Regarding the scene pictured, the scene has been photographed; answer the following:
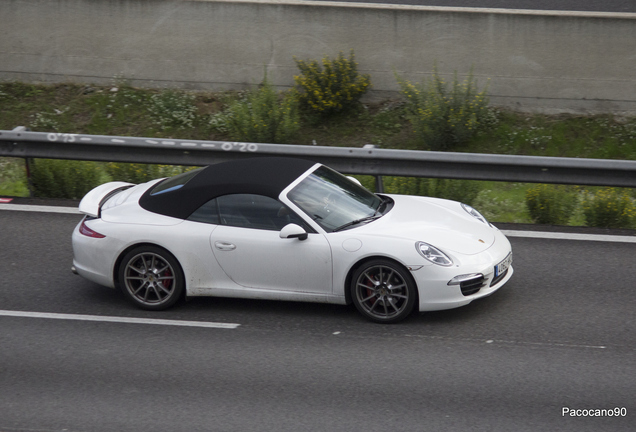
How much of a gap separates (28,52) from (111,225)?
9.84 m

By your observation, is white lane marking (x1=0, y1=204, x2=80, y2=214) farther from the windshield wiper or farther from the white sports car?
the windshield wiper

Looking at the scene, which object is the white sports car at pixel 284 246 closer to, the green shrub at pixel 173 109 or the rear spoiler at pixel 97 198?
the rear spoiler at pixel 97 198

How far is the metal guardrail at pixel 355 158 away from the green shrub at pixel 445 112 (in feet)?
12.7

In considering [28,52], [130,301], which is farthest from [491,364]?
[28,52]

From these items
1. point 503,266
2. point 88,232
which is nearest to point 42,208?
point 88,232

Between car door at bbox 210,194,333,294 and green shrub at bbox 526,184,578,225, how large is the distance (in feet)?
13.8

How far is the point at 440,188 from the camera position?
10.4 metres

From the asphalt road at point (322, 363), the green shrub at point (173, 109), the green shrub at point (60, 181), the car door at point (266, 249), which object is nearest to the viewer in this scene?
the asphalt road at point (322, 363)

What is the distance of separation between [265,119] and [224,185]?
21.5 ft

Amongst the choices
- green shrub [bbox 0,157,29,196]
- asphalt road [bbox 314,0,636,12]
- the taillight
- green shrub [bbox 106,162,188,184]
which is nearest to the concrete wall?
asphalt road [bbox 314,0,636,12]

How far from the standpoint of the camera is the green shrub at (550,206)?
991cm

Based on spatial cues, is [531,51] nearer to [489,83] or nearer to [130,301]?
[489,83]

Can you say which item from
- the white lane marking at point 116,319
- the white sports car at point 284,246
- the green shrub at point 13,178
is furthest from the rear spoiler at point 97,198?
the green shrub at point 13,178

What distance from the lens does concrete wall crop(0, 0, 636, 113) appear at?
558 inches
